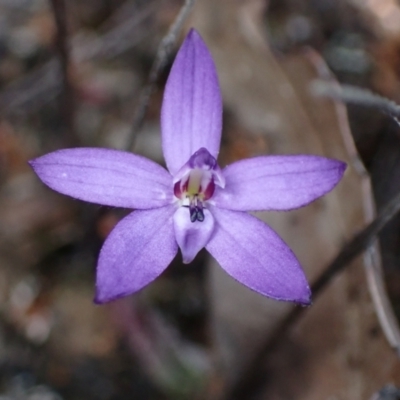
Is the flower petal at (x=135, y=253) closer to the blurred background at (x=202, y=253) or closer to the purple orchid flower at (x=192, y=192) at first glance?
the purple orchid flower at (x=192, y=192)

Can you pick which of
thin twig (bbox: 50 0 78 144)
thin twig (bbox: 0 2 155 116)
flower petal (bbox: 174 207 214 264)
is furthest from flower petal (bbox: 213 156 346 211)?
thin twig (bbox: 0 2 155 116)

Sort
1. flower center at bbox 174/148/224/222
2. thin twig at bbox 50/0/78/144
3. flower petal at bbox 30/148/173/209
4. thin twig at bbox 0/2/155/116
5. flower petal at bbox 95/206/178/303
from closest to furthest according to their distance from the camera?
flower petal at bbox 95/206/178/303 → flower petal at bbox 30/148/173/209 → flower center at bbox 174/148/224/222 → thin twig at bbox 50/0/78/144 → thin twig at bbox 0/2/155/116

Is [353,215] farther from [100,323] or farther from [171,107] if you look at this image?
[100,323]

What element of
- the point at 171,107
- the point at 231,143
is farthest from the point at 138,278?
the point at 231,143

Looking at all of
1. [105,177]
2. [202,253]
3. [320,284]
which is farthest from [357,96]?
[202,253]

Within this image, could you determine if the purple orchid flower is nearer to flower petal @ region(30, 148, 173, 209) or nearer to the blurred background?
flower petal @ region(30, 148, 173, 209)
